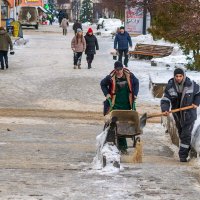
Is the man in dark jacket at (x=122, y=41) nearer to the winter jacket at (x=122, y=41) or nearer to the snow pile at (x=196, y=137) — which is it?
the winter jacket at (x=122, y=41)

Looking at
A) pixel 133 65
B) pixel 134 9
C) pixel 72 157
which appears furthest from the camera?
pixel 134 9

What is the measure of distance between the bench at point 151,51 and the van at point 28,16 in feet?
87.5

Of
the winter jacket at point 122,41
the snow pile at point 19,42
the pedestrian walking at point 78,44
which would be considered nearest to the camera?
the winter jacket at point 122,41

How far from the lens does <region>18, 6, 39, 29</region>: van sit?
54.6 m

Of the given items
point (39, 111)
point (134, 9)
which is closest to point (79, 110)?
point (39, 111)

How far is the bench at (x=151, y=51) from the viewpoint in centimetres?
2803

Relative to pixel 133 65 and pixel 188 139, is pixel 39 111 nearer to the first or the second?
pixel 188 139

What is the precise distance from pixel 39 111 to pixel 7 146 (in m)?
4.89

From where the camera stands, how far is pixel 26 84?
19453mm

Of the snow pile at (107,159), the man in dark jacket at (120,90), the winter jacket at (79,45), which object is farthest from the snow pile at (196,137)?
the winter jacket at (79,45)

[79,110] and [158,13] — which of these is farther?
[158,13]

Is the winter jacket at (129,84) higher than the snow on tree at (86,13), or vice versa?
the winter jacket at (129,84)

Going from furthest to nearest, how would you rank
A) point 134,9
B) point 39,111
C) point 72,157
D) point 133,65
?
point 134,9 < point 133,65 < point 39,111 < point 72,157

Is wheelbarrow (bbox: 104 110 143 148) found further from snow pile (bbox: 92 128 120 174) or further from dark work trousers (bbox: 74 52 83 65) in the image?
dark work trousers (bbox: 74 52 83 65)
